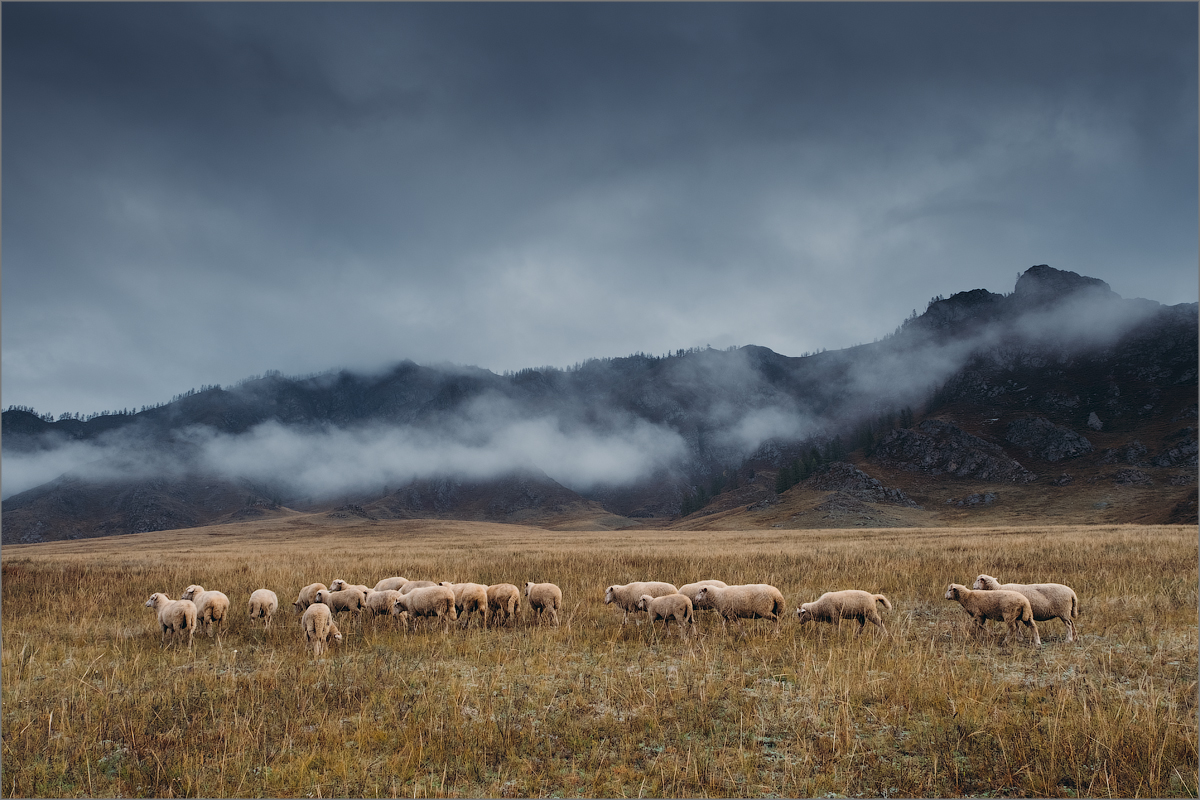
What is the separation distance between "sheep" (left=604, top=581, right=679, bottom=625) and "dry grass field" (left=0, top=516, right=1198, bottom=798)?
4.09 feet

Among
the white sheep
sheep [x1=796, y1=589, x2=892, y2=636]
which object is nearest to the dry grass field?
sheep [x1=796, y1=589, x2=892, y2=636]

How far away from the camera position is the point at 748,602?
39.5ft

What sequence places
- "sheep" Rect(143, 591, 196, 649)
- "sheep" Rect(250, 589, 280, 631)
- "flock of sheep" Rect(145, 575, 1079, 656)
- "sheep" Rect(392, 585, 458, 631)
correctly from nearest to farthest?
"flock of sheep" Rect(145, 575, 1079, 656) < "sheep" Rect(143, 591, 196, 649) < "sheep" Rect(392, 585, 458, 631) < "sheep" Rect(250, 589, 280, 631)

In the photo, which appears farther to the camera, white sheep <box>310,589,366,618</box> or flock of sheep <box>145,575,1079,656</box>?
white sheep <box>310,589,366,618</box>

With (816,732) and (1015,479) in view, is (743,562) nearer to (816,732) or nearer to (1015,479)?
(816,732)

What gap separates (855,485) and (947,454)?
3744 cm

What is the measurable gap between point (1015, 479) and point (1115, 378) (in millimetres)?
77175

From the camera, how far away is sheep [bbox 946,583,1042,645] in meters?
10.4

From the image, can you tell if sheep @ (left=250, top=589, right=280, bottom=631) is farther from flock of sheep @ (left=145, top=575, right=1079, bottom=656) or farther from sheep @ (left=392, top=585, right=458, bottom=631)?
sheep @ (left=392, top=585, right=458, bottom=631)

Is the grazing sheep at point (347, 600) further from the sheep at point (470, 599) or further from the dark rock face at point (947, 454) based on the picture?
the dark rock face at point (947, 454)

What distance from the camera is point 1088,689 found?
7.83 metres

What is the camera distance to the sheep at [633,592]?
14047 mm

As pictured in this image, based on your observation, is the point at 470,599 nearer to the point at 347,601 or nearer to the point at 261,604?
the point at 347,601

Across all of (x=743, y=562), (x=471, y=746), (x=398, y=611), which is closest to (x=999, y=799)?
(x=471, y=746)
